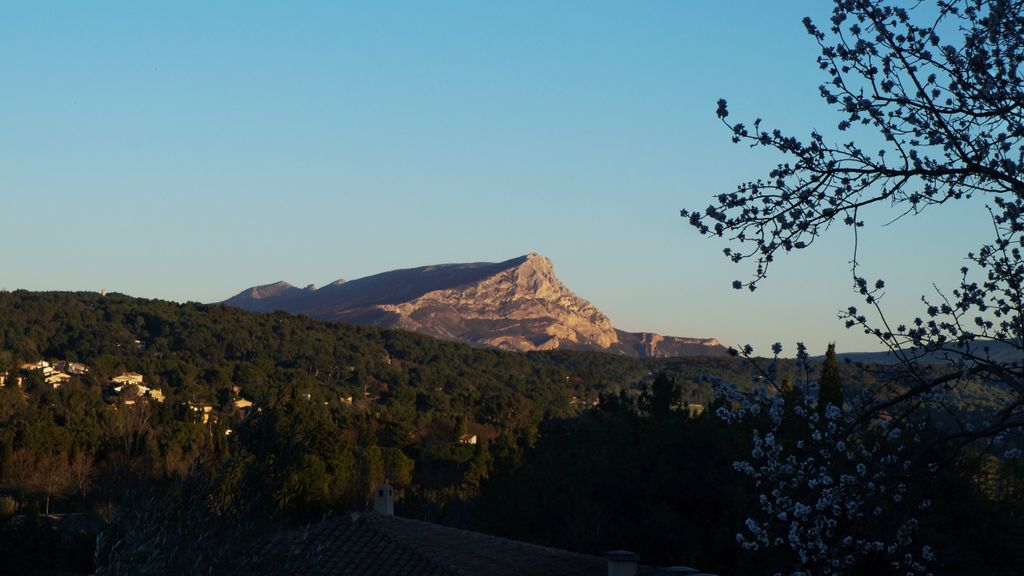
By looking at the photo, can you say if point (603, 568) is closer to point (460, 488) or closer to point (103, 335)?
point (460, 488)

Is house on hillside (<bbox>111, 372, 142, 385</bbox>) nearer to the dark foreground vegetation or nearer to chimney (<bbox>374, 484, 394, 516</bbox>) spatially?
the dark foreground vegetation

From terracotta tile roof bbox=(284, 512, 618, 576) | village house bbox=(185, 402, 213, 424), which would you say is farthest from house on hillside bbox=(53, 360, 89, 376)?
terracotta tile roof bbox=(284, 512, 618, 576)

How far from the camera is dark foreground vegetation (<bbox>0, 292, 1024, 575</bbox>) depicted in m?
10.6

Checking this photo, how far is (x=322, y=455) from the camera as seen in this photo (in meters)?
59.4

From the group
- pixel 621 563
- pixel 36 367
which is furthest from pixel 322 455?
pixel 36 367

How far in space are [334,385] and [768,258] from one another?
10516cm

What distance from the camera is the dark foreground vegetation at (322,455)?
10594 mm

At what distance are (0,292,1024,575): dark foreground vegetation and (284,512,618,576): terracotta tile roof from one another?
6.97ft

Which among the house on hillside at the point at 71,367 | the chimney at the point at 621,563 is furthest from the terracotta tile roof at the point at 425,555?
the house on hillside at the point at 71,367

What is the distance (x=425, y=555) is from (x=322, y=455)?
122 feet

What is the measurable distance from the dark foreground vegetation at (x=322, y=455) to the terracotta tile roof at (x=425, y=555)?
2.12m

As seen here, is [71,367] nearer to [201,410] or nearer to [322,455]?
[201,410]

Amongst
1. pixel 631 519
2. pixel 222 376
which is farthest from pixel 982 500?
pixel 222 376

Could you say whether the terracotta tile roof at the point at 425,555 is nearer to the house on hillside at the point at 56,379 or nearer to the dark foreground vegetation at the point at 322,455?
the dark foreground vegetation at the point at 322,455
